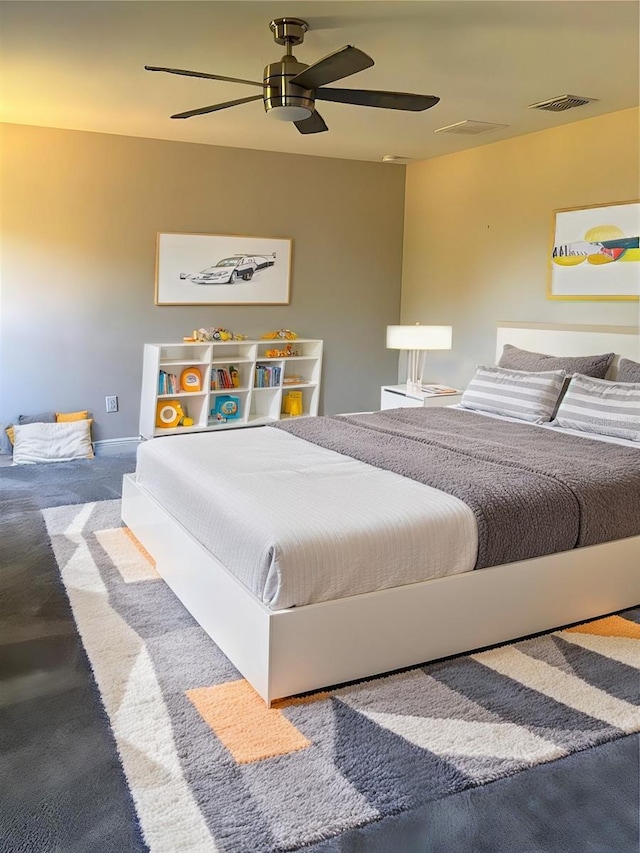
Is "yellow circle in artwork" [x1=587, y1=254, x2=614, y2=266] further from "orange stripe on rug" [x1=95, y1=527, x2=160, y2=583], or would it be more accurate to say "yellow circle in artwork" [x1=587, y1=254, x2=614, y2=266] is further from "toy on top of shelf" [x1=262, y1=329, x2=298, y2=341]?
"orange stripe on rug" [x1=95, y1=527, x2=160, y2=583]

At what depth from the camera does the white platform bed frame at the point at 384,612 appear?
2.31 metres

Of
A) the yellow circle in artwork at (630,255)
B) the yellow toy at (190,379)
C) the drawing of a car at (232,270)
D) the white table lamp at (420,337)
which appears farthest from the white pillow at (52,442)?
the yellow circle in artwork at (630,255)

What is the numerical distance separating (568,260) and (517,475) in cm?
237

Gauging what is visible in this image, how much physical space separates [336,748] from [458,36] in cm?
282

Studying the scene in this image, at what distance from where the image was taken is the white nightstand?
524 centimetres

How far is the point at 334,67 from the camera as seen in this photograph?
263 centimetres

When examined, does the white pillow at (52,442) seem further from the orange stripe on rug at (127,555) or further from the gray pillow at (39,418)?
the orange stripe on rug at (127,555)

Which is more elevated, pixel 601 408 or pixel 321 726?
pixel 601 408

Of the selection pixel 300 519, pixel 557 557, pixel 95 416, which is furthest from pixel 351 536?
pixel 95 416

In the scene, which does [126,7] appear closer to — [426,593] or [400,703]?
[426,593]

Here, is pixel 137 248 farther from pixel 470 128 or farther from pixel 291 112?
pixel 291 112

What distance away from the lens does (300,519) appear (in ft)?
8.05

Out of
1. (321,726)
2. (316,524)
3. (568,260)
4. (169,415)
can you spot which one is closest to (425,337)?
(568,260)

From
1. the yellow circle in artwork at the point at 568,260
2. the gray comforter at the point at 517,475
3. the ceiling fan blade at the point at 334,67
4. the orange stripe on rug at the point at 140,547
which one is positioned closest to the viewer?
the ceiling fan blade at the point at 334,67
